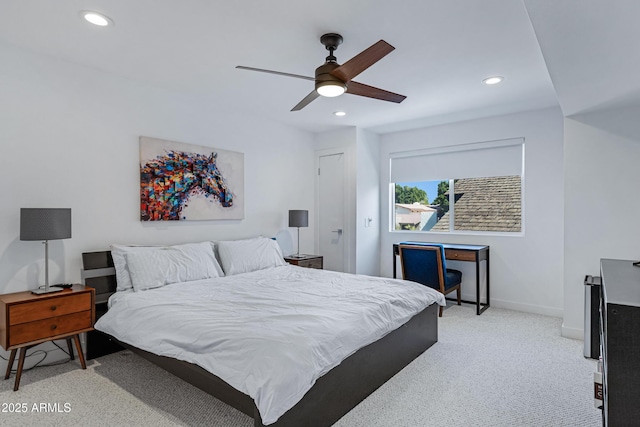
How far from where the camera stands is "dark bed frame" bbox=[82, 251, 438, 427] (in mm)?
1835

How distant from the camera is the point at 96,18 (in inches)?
90.1

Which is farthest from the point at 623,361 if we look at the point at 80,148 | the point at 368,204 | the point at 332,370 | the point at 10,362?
the point at 368,204

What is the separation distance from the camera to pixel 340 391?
2.07 meters

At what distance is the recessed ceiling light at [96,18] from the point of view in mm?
2234

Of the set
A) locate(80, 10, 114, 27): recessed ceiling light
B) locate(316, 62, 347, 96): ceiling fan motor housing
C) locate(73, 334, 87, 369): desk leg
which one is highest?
locate(80, 10, 114, 27): recessed ceiling light

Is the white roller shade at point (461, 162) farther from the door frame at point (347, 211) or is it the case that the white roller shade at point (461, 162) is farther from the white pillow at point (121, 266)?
the white pillow at point (121, 266)

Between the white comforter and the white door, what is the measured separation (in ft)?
6.25

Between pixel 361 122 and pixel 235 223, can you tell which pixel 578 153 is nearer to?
pixel 361 122

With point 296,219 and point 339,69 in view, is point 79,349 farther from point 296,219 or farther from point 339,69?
point 339,69

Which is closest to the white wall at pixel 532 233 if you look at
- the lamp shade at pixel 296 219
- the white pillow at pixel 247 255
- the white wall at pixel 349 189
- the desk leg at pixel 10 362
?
the white wall at pixel 349 189

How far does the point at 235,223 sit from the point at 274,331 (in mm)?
2558

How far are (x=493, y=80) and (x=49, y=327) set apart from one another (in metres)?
4.18

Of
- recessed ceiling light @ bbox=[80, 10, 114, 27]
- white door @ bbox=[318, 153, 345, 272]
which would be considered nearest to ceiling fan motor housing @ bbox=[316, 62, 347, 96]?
recessed ceiling light @ bbox=[80, 10, 114, 27]

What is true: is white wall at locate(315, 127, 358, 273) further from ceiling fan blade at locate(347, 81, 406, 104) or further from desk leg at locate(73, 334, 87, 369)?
desk leg at locate(73, 334, 87, 369)
